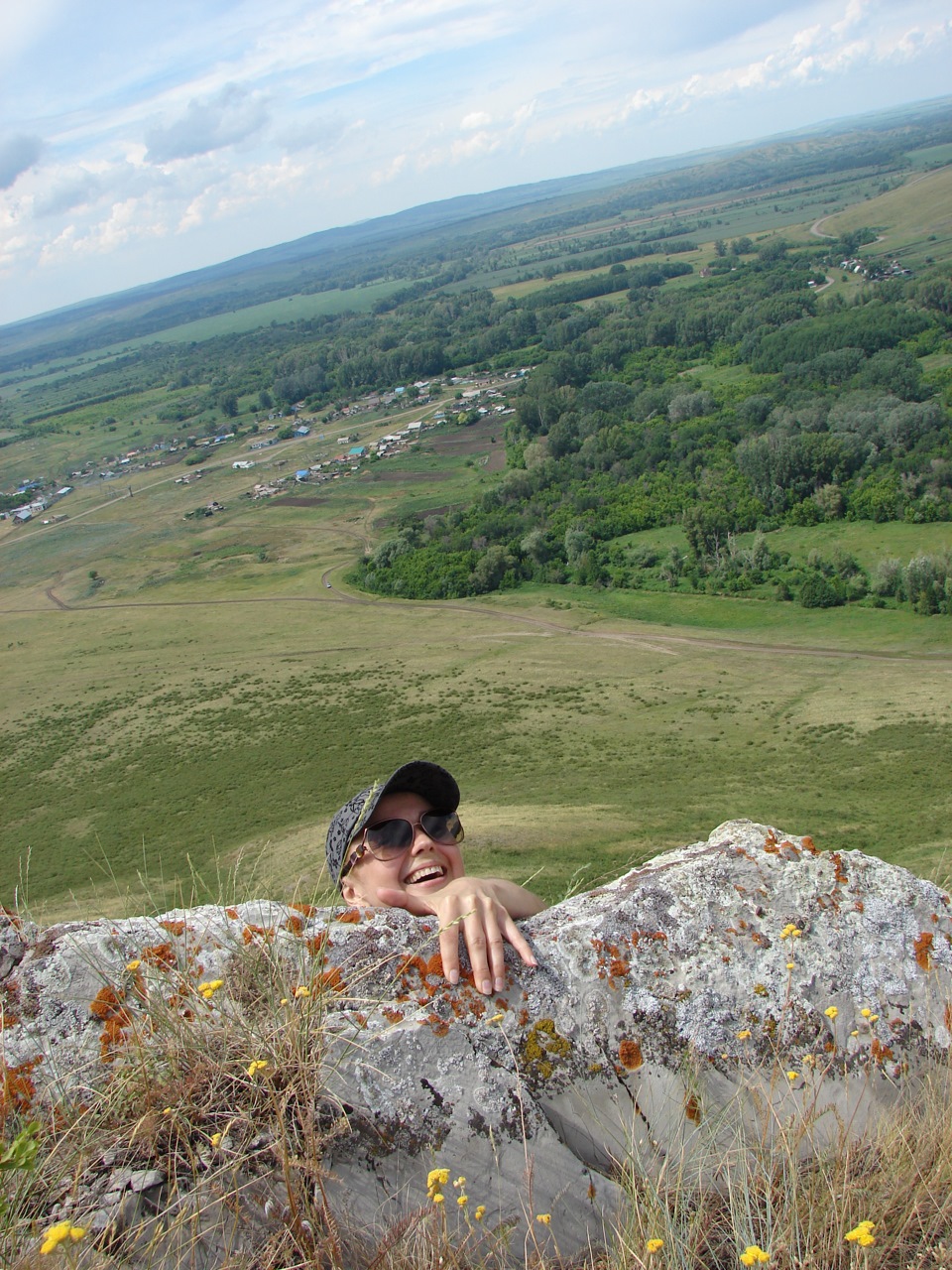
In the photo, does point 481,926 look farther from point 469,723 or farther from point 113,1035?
point 469,723

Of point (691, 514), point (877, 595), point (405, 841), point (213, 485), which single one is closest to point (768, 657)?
point (877, 595)

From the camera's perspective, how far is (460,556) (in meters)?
73.5

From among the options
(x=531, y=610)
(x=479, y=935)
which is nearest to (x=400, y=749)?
(x=531, y=610)

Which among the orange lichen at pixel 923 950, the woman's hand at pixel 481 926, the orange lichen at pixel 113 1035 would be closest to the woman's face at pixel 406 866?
the woman's hand at pixel 481 926

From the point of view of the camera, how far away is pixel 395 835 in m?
4.99

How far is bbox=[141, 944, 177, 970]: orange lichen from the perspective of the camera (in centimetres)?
→ 395

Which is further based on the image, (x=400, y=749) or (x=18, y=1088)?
(x=400, y=749)

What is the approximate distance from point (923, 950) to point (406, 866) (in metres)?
2.69

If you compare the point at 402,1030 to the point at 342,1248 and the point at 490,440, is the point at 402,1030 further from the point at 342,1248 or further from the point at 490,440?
the point at 490,440

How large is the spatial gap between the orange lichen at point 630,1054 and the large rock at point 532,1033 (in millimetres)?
19

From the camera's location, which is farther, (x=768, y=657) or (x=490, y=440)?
(x=490, y=440)

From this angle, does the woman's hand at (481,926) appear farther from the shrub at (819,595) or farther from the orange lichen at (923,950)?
the shrub at (819,595)

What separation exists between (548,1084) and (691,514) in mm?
69953

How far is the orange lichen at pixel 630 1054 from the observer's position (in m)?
3.92
